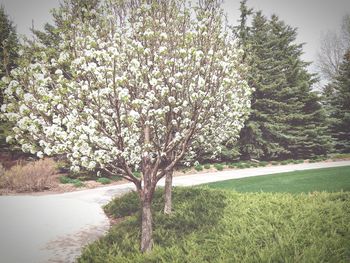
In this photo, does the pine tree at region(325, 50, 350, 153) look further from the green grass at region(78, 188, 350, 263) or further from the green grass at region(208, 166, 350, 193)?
the green grass at region(78, 188, 350, 263)

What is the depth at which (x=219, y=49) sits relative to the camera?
20.0 ft

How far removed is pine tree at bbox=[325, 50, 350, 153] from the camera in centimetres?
2927

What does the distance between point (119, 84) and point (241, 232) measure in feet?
13.9

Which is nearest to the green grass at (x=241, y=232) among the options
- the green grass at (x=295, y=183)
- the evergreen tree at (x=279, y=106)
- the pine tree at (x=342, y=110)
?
the green grass at (x=295, y=183)

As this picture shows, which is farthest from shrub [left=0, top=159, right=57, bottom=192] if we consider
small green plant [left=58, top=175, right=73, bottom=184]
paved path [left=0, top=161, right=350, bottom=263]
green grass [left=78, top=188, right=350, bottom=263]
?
green grass [left=78, top=188, right=350, bottom=263]

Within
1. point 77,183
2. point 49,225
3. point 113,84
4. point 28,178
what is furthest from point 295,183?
point 28,178

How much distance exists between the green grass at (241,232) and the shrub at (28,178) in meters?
6.31

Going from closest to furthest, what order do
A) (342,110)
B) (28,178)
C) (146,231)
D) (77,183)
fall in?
(146,231), (28,178), (77,183), (342,110)

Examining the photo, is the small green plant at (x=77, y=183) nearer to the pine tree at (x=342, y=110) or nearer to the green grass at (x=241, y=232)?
the green grass at (x=241, y=232)

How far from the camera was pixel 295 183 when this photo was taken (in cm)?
1316

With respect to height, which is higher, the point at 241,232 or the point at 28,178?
the point at 28,178

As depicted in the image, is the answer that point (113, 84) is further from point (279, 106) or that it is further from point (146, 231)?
point (279, 106)

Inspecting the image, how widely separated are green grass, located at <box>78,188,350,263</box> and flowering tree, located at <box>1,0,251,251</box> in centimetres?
79

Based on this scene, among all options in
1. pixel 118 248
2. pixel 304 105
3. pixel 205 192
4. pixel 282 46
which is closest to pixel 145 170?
pixel 118 248
